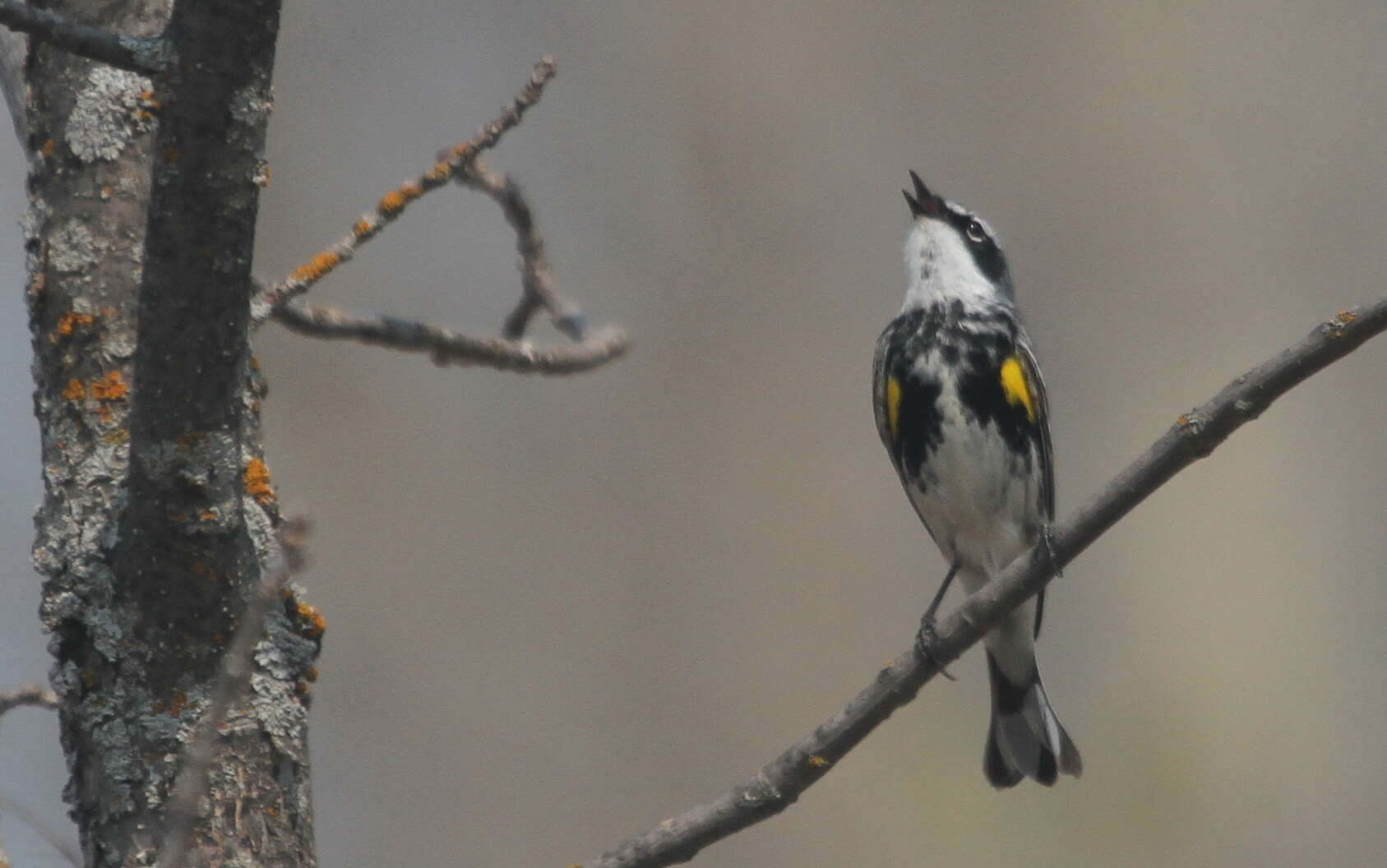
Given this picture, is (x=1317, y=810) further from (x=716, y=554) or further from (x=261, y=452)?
(x=261, y=452)

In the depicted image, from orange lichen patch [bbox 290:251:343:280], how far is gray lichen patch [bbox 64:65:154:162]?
31cm

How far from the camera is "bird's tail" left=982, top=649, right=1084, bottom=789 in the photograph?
173 inches

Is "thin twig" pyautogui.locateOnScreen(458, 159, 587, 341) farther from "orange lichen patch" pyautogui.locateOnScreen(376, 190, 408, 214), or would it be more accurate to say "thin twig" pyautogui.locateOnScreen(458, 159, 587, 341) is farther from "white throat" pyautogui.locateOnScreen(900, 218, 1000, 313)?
"white throat" pyautogui.locateOnScreen(900, 218, 1000, 313)

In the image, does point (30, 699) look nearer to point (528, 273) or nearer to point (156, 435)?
point (156, 435)

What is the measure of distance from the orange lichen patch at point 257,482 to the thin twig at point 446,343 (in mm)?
298

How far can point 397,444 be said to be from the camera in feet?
24.0

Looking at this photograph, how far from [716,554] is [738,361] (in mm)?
967

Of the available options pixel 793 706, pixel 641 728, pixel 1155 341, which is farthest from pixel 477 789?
pixel 1155 341

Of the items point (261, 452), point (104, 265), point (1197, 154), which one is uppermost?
point (1197, 154)

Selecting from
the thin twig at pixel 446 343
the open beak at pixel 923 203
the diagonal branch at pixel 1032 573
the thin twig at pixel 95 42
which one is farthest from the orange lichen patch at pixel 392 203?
the open beak at pixel 923 203

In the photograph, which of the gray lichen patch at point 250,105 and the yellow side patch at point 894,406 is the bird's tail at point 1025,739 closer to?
the yellow side patch at point 894,406

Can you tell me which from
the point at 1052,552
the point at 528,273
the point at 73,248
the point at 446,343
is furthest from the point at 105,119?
the point at 1052,552

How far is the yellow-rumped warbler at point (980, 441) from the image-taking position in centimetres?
425

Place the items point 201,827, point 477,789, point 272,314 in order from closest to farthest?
point 201,827
point 272,314
point 477,789
